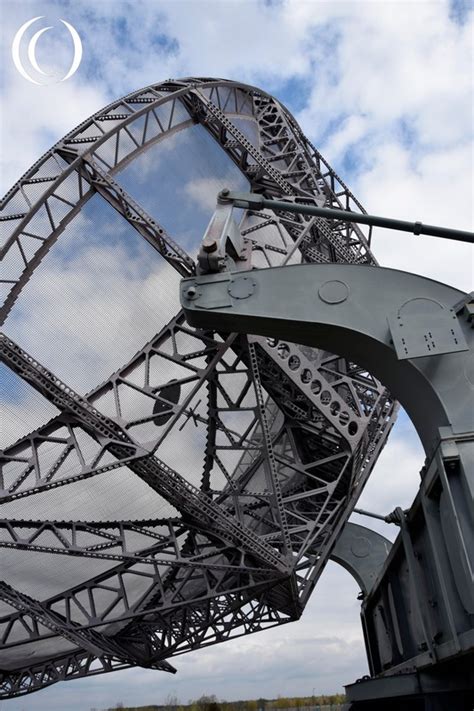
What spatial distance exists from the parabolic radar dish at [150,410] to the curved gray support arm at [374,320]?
20.5ft

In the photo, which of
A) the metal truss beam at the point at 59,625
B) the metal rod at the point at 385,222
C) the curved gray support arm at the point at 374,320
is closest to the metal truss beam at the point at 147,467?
the metal truss beam at the point at 59,625

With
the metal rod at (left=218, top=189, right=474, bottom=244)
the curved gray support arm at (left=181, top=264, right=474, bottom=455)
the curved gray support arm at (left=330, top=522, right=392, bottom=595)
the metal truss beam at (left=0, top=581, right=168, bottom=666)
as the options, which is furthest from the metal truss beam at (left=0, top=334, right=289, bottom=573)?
the metal rod at (left=218, top=189, right=474, bottom=244)

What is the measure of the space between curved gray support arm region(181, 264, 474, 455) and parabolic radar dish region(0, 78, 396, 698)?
6245 millimetres

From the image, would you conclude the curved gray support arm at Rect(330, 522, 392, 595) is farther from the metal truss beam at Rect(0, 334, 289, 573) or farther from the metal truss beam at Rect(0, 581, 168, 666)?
the metal truss beam at Rect(0, 581, 168, 666)

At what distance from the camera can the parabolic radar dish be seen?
12.6 m

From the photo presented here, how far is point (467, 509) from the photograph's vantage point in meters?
4.61

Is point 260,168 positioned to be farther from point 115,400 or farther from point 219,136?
point 115,400

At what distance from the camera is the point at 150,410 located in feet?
45.2

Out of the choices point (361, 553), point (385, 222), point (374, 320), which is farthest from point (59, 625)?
point (385, 222)

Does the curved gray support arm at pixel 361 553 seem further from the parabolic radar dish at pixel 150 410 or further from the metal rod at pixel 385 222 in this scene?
the metal rod at pixel 385 222

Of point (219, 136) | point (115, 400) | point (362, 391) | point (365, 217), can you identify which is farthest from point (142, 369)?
point (365, 217)

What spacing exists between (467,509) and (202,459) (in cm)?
1165

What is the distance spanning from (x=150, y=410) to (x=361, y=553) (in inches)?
233

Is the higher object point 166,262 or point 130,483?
point 166,262
